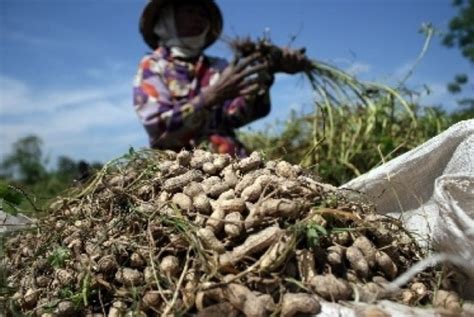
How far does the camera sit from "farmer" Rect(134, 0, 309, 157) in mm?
3531

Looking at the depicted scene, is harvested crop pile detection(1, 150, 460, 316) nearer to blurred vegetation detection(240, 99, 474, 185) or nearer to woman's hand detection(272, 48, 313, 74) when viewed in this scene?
blurred vegetation detection(240, 99, 474, 185)

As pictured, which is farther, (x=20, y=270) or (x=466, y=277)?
(x=20, y=270)

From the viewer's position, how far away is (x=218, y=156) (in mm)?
1733

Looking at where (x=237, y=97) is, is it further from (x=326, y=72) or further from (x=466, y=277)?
(x=466, y=277)

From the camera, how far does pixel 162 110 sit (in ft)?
11.7

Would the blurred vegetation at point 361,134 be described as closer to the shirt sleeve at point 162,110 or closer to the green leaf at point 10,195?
the shirt sleeve at point 162,110

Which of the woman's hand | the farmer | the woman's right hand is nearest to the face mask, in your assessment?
the farmer

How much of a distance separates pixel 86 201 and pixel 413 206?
1026mm

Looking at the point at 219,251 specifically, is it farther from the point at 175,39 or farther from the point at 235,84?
the point at 175,39

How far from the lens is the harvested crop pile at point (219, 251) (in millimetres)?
1248

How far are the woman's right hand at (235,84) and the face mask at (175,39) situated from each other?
0.41m

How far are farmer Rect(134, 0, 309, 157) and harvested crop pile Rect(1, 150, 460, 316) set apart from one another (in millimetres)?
1873

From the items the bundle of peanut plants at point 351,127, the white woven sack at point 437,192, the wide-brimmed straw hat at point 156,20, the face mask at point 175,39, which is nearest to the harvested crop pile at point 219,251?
the white woven sack at point 437,192

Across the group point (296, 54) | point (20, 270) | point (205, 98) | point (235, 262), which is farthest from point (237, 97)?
point (235, 262)
